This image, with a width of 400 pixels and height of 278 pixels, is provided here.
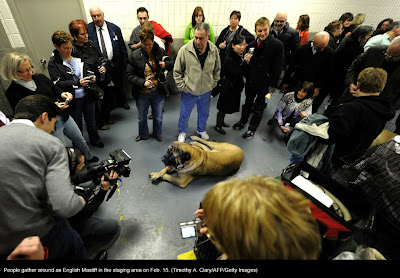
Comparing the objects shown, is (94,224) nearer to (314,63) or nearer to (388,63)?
(314,63)

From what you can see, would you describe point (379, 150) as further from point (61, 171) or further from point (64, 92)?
point (64, 92)

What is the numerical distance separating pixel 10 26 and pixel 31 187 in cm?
358

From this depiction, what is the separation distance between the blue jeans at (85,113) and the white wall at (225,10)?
6.32 feet

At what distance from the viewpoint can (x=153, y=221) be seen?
2412 mm

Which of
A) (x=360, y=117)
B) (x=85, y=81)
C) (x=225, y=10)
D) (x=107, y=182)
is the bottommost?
(x=107, y=182)

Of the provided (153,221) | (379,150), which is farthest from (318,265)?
(379,150)

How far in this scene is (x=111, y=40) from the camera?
3576mm

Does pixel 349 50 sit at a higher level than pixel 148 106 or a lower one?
higher

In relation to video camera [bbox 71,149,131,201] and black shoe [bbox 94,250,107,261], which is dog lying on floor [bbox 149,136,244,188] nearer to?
video camera [bbox 71,149,131,201]

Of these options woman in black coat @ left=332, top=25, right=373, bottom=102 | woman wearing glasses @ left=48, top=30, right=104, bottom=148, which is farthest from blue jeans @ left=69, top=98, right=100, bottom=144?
woman in black coat @ left=332, top=25, right=373, bottom=102

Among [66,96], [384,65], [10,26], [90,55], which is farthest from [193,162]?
[10,26]

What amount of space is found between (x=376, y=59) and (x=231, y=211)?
4114 mm

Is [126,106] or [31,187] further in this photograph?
[126,106]

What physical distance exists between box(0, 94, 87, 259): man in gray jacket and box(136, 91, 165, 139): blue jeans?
1.81m
